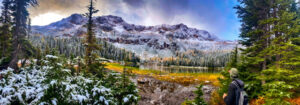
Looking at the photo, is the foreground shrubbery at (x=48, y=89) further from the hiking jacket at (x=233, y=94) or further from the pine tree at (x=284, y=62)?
the pine tree at (x=284, y=62)

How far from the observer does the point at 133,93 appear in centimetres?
707

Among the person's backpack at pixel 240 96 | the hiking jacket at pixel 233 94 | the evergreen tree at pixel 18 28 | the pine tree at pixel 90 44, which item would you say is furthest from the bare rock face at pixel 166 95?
the evergreen tree at pixel 18 28

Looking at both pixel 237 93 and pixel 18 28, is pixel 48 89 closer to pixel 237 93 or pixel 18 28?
pixel 237 93

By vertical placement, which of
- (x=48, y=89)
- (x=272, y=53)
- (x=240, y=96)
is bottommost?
(x=240, y=96)

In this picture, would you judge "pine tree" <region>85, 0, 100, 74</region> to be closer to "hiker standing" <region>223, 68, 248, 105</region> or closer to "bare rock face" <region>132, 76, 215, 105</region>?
"bare rock face" <region>132, 76, 215, 105</region>

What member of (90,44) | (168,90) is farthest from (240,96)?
(168,90)

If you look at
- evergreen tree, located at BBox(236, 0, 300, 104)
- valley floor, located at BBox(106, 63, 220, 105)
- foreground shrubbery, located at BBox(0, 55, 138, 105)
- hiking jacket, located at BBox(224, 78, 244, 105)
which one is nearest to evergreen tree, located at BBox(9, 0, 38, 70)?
valley floor, located at BBox(106, 63, 220, 105)

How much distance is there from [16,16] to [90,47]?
8.37 meters

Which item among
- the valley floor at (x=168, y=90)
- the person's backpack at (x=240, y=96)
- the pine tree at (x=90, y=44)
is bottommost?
the valley floor at (x=168, y=90)

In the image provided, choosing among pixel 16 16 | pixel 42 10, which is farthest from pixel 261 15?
pixel 16 16

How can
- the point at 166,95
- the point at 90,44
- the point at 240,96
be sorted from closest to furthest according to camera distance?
the point at 240,96 < the point at 90,44 < the point at 166,95

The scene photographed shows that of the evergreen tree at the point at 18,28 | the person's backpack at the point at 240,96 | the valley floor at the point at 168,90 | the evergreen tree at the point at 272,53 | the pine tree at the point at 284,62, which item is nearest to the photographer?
the person's backpack at the point at 240,96

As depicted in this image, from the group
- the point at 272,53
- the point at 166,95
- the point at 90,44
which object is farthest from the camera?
the point at 166,95

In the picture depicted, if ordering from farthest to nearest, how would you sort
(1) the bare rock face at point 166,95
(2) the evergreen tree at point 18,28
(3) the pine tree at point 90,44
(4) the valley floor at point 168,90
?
(4) the valley floor at point 168,90, (1) the bare rock face at point 166,95, (2) the evergreen tree at point 18,28, (3) the pine tree at point 90,44
